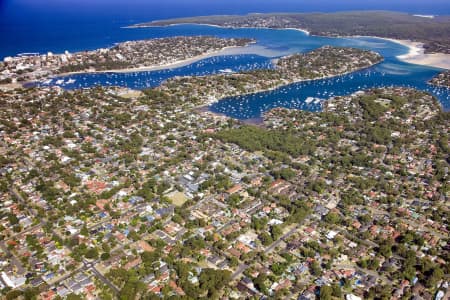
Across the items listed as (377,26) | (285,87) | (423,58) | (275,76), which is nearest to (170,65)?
(275,76)

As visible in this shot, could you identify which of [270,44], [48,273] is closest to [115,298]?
[48,273]

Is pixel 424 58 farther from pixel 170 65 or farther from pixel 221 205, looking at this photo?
pixel 221 205

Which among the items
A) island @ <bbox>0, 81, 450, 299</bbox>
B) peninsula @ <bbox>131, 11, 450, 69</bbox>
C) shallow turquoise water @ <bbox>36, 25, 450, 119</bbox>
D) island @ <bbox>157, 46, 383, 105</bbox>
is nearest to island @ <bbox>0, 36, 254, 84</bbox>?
shallow turquoise water @ <bbox>36, 25, 450, 119</bbox>

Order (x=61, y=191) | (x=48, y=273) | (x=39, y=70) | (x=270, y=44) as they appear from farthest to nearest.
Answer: (x=270, y=44) → (x=39, y=70) → (x=61, y=191) → (x=48, y=273)

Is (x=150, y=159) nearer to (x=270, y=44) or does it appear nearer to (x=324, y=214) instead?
(x=324, y=214)

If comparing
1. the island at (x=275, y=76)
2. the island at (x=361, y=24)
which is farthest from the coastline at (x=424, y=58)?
the island at (x=275, y=76)

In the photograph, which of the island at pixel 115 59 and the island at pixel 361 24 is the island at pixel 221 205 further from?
the island at pixel 361 24
